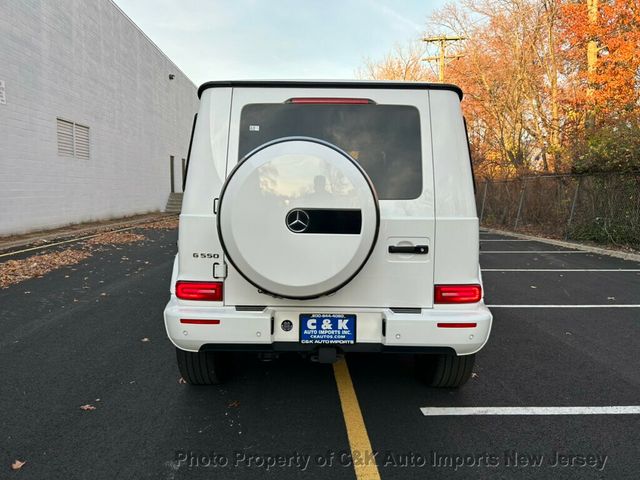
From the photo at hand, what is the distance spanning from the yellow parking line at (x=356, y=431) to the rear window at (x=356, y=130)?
1.61 metres

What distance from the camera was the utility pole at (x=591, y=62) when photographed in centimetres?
1622

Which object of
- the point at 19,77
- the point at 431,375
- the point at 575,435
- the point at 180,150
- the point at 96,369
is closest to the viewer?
the point at 575,435

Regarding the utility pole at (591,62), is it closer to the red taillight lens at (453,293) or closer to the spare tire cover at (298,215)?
the red taillight lens at (453,293)

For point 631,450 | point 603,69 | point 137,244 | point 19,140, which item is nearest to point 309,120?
point 631,450

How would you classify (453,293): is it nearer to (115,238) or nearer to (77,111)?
(115,238)

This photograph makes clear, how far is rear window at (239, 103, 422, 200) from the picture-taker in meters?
2.90

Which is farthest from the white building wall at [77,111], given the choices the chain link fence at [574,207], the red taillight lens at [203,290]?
the chain link fence at [574,207]

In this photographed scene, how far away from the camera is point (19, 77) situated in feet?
39.0

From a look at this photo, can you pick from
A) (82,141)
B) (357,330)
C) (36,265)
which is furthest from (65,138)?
(357,330)

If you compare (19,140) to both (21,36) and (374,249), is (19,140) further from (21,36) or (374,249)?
(374,249)

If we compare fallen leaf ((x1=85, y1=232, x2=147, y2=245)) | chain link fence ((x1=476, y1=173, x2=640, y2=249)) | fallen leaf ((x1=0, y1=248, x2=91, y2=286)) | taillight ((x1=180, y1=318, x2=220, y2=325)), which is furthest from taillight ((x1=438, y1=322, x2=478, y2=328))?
fallen leaf ((x1=85, y1=232, x2=147, y2=245))

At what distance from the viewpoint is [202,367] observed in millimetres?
3320

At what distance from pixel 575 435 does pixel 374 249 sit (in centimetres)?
176

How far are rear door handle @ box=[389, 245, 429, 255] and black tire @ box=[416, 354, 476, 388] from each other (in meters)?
0.89
